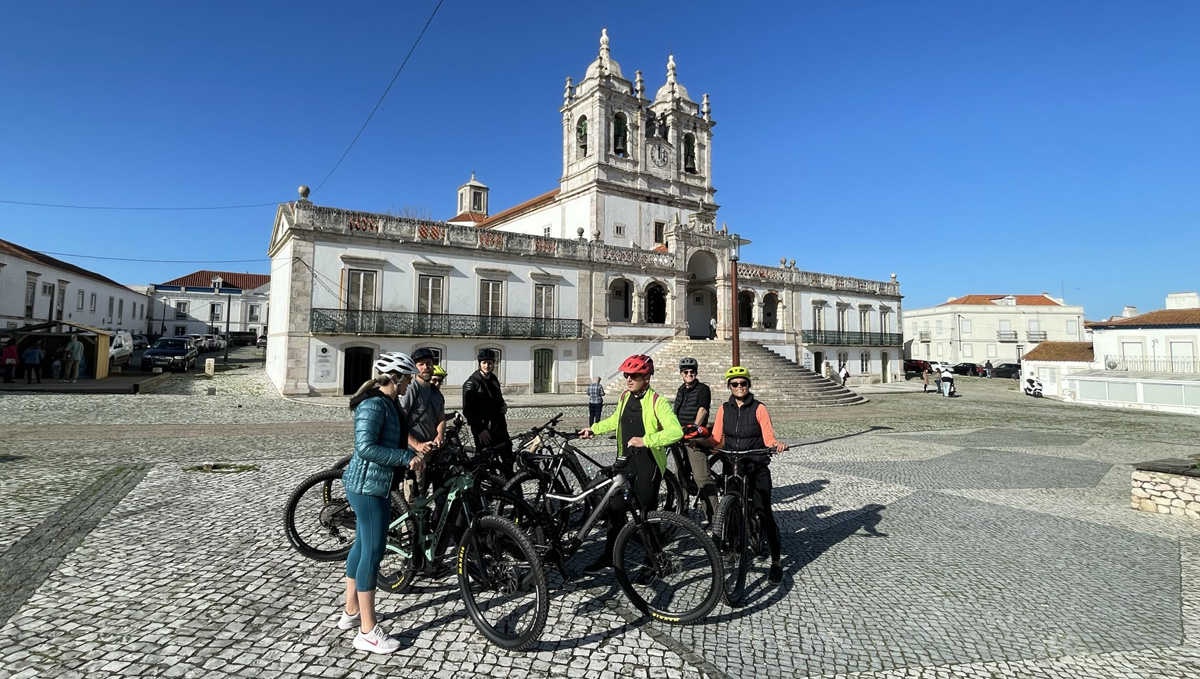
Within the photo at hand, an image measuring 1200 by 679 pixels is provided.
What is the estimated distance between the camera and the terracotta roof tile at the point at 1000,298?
54.0 meters

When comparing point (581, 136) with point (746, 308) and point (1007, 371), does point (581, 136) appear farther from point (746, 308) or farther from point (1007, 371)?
point (1007, 371)

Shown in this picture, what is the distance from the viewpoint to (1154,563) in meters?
4.79

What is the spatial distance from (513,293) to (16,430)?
15700 mm

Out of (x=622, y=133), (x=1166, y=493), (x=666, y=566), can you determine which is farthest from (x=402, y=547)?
(x=622, y=133)

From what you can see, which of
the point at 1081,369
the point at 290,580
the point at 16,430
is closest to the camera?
the point at 290,580

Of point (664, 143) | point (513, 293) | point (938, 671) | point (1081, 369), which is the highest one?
point (664, 143)

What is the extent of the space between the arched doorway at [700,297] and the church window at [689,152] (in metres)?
7.09

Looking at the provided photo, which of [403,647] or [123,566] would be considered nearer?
[403,647]

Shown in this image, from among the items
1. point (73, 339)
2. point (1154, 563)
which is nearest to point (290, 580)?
point (1154, 563)

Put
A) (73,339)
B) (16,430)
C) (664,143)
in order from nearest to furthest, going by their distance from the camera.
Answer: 1. (16,430)
2. (73,339)
3. (664,143)

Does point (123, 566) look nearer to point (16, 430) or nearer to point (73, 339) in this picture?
point (16, 430)

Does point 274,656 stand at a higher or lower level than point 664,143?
lower

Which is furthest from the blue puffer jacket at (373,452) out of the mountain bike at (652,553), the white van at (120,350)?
the white van at (120,350)

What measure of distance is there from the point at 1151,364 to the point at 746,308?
61.5ft
